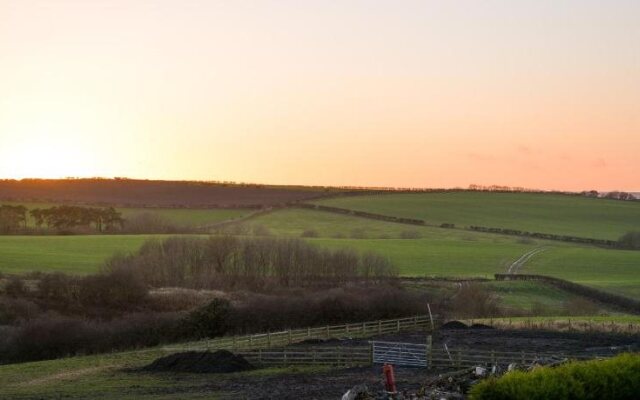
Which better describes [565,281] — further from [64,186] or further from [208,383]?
[64,186]

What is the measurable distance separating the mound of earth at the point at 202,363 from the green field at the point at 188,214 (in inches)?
3357

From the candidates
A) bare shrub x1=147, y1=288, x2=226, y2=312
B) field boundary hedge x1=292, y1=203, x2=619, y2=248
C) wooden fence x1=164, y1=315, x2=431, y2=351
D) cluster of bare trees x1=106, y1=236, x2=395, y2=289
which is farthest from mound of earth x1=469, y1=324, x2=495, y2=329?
field boundary hedge x1=292, y1=203, x2=619, y2=248

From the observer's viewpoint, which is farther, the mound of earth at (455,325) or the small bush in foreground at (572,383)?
the mound of earth at (455,325)

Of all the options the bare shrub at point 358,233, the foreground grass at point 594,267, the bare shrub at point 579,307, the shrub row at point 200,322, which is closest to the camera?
the shrub row at point 200,322

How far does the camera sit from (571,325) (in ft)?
175

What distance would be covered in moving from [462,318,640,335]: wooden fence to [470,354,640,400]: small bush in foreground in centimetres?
3264

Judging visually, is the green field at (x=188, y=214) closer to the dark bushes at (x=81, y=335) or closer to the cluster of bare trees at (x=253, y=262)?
the cluster of bare trees at (x=253, y=262)

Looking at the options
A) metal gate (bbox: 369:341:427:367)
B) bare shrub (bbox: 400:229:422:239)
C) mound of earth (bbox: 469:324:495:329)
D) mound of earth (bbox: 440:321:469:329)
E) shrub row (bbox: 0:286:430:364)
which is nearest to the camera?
metal gate (bbox: 369:341:427:367)

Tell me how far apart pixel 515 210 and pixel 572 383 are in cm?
12566

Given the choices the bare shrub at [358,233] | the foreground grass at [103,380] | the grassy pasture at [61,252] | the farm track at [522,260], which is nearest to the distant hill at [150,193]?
the bare shrub at [358,233]

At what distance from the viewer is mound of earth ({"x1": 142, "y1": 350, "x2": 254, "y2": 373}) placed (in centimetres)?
3922

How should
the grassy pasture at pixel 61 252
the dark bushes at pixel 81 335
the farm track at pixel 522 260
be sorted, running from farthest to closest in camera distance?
the farm track at pixel 522 260 → the grassy pasture at pixel 61 252 → the dark bushes at pixel 81 335

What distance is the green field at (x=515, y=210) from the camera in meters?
128

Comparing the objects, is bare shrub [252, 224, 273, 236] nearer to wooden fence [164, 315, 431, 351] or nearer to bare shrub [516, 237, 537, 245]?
bare shrub [516, 237, 537, 245]
